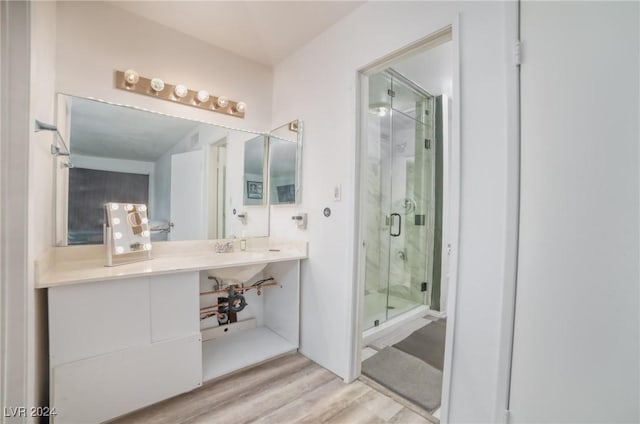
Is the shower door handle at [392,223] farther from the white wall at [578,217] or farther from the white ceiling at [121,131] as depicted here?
the white ceiling at [121,131]

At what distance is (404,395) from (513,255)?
1.15m

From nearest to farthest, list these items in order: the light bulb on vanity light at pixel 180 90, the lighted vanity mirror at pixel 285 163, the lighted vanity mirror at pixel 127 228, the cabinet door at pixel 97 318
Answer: the cabinet door at pixel 97 318 → the lighted vanity mirror at pixel 127 228 → the light bulb on vanity light at pixel 180 90 → the lighted vanity mirror at pixel 285 163

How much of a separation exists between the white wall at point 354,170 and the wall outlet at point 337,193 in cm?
4

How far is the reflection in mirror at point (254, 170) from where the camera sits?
7.96 feet

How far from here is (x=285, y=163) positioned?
2.35 metres

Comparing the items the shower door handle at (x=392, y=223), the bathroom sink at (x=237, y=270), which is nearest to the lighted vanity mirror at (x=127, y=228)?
the bathroom sink at (x=237, y=270)

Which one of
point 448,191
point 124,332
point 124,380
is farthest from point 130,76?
point 448,191

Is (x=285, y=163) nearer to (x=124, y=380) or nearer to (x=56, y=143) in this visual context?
(x=56, y=143)

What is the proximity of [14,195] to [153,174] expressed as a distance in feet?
3.05

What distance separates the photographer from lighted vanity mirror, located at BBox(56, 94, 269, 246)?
1.67 meters

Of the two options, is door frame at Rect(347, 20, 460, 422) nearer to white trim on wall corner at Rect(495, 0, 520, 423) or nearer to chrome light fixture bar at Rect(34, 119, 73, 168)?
white trim on wall corner at Rect(495, 0, 520, 423)

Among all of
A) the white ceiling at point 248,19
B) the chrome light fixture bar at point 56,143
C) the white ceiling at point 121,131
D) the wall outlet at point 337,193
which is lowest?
the wall outlet at point 337,193

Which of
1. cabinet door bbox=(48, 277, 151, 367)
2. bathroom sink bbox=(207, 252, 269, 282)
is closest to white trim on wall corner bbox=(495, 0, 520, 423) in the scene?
bathroom sink bbox=(207, 252, 269, 282)

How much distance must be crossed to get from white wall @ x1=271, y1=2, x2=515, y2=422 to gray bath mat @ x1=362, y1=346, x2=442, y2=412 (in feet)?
0.89
